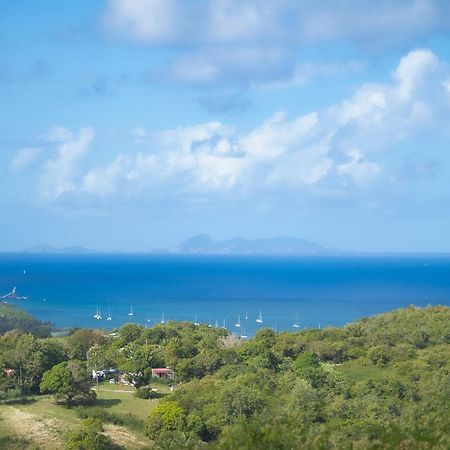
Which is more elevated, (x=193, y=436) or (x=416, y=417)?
(x=416, y=417)

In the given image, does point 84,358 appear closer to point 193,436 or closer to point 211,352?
point 211,352

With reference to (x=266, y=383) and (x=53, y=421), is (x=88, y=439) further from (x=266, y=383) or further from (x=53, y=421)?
(x=266, y=383)

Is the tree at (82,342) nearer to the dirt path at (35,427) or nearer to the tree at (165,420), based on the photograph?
the dirt path at (35,427)

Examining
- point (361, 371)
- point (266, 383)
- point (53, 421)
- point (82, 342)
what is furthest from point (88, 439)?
point (82, 342)

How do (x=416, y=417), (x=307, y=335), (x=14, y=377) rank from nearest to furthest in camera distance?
1. (x=416, y=417)
2. (x=14, y=377)
3. (x=307, y=335)

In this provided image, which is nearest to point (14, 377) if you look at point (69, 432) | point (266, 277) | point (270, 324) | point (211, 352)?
point (69, 432)

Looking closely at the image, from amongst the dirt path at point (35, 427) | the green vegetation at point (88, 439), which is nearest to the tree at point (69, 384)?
the dirt path at point (35, 427)
